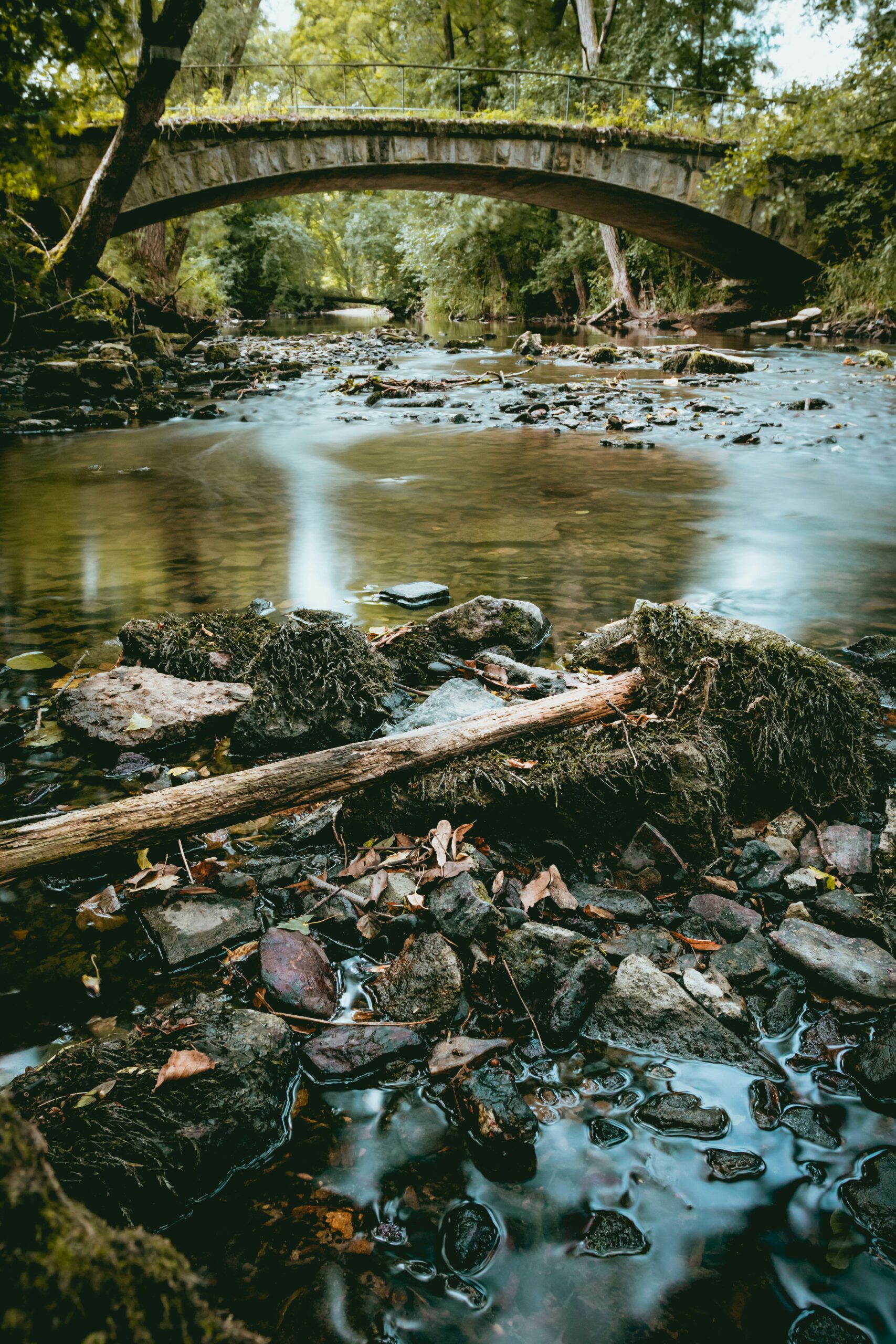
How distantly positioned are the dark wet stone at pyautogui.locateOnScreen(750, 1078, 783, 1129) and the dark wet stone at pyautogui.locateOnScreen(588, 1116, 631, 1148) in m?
0.28

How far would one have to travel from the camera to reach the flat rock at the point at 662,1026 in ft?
5.47

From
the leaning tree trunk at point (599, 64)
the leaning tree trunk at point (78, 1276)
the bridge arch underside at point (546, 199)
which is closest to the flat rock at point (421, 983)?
the leaning tree trunk at point (78, 1276)

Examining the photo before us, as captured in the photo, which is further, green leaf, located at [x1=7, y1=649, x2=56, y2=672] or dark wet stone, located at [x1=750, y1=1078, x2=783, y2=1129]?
green leaf, located at [x1=7, y1=649, x2=56, y2=672]

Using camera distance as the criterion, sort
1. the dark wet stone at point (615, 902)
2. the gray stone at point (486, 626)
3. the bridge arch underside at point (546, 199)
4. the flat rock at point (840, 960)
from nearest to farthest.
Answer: the flat rock at point (840, 960) → the dark wet stone at point (615, 902) → the gray stone at point (486, 626) → the bridge arch underside at point (546, 199)

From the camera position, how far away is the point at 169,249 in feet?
77.7

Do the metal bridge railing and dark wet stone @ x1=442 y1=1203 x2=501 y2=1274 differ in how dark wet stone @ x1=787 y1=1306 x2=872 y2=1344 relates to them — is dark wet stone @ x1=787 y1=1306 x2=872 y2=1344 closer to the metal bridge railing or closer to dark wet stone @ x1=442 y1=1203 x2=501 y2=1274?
dark wet stone @ x1=442 y1=1203 x2=501 y2=1274

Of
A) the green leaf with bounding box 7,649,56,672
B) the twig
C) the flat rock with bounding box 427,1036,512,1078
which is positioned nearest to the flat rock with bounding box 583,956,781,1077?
the twig

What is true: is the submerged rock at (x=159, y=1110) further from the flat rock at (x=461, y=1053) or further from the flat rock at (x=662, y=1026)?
the flat rock at (x=662, y=1026)

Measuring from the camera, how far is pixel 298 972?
1.88 m

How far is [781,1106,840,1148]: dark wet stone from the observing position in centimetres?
148

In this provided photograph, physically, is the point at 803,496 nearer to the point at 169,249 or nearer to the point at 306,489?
the point at 306,489

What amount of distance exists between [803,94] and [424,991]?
21.5 m

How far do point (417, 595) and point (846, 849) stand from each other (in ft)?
9.18

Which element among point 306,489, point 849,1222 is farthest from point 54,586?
point 849,1222
